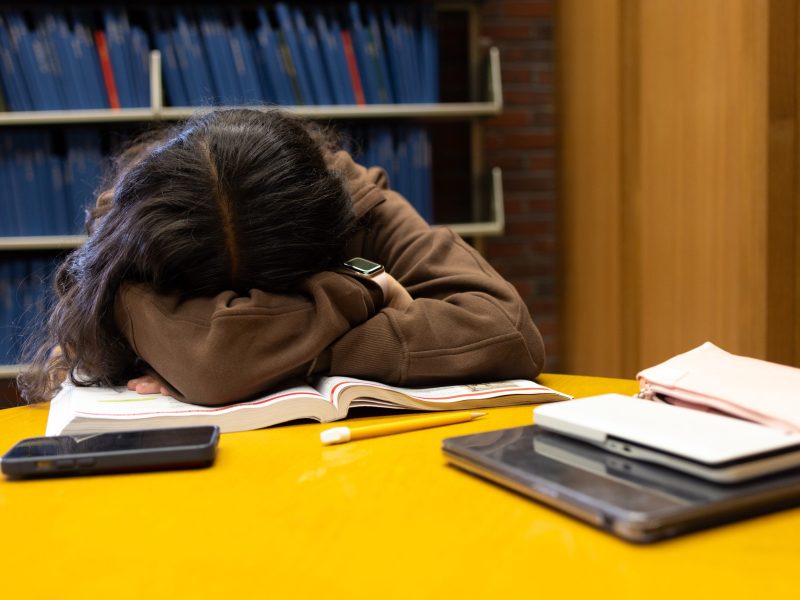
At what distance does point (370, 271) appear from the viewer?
107cm

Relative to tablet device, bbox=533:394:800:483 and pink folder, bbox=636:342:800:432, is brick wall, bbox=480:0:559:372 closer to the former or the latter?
pink folder, bbox=636:342:800:432

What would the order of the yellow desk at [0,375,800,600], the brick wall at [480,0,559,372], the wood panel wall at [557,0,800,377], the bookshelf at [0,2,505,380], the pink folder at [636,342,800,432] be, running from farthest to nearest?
the brick wall at [480,0,559,372] < the bookshelf at [0,2,505,380] < the wood panel wall at [557,0,800,377] < the pink folder at [636,342,800,432] < the yellow desk at [0,375,800,600]

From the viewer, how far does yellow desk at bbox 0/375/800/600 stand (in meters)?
0.47

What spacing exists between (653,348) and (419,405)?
152 centimetres

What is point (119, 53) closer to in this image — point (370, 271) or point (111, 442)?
point (370, 271)

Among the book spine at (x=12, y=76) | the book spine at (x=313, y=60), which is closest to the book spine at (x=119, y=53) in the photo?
the book spine at (x=12, y=76)

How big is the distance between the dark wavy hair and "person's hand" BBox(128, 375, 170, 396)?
0.13 ft

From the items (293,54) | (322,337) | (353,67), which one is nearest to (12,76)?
(293,54)

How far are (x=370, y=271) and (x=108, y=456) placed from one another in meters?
0.45

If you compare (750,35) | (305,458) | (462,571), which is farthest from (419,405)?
(750,35)

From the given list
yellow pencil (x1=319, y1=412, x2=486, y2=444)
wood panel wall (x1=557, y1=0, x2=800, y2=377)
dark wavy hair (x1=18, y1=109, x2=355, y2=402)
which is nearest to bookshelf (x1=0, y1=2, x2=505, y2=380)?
wood panel wall (x1=557, y1=0, x2=800, y2=377)

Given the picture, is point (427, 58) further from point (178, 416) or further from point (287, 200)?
point (178, 416)

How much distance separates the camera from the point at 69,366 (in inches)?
45.2

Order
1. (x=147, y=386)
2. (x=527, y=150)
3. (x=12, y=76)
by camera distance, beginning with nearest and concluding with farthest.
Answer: (x=147, y=386), (x=12, y=76), (x=527, y=150)
